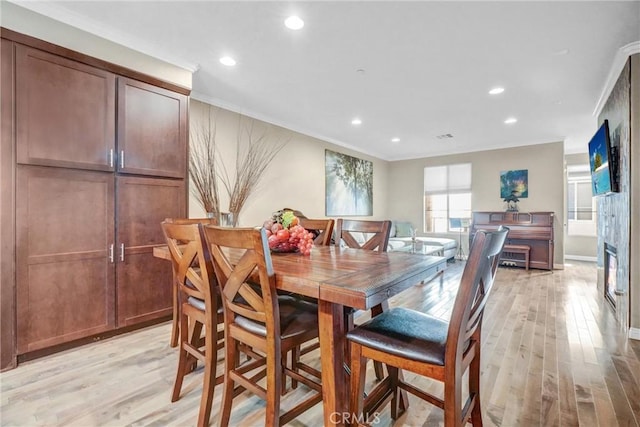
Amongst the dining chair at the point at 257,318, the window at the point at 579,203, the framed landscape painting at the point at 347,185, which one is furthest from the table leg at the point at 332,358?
the window at the point at 579,203

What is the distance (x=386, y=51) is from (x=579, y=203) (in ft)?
23.0

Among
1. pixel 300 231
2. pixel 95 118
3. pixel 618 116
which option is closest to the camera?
pixel 300 231

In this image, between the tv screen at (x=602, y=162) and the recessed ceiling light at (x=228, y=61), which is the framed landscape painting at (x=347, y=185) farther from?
the tv screen at (x=602, y=162)

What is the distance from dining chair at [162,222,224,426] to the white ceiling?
5.88 ft

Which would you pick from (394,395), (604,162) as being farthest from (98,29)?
(604,162)

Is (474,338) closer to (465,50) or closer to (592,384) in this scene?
(592,384)

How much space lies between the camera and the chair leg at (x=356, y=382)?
1.21 meters

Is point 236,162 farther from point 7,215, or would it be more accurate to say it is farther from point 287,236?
point 287,236

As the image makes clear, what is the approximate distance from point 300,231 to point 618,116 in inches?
144

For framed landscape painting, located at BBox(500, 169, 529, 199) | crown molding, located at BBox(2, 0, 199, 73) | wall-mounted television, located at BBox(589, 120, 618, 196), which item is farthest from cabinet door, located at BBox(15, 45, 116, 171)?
framed landscape painting, located at BBox(500, 169, 529, 199)

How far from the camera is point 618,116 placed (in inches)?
121

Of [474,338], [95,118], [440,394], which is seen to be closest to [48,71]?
[95,118]

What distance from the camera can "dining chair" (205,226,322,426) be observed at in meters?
1.16

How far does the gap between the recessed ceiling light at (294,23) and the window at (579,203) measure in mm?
7502
